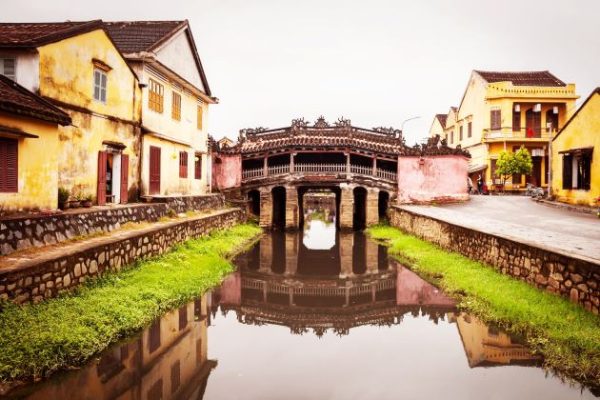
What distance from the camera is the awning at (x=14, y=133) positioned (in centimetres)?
834

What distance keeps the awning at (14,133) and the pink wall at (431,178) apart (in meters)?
21.6

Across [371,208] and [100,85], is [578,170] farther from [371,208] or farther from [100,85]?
Answer: [100,85]

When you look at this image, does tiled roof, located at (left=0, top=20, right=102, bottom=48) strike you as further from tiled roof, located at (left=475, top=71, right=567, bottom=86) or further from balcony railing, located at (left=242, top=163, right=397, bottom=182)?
tiled roof, located at (left=475, top=71, right=567, bottom=86)

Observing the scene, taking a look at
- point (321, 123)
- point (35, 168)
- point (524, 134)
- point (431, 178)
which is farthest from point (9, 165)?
point (524, 134)

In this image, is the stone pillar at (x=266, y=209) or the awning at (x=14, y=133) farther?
the stone pillar at (x=266, y=209)

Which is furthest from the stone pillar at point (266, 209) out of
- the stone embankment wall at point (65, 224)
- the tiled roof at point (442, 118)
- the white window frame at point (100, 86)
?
the tiled roof at point (442, 118)

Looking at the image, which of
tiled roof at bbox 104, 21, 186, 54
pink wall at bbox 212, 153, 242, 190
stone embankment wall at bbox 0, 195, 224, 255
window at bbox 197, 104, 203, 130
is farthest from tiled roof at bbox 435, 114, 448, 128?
stone embankment wall at bbox 0, 195, 224, 255

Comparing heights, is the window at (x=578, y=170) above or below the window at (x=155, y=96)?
below

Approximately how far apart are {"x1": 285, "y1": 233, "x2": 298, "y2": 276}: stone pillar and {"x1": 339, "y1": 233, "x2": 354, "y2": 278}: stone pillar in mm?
1621

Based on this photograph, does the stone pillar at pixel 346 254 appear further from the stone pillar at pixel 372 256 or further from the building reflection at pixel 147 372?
the building reflection at pixel 147 372

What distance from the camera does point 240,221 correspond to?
25.6 m

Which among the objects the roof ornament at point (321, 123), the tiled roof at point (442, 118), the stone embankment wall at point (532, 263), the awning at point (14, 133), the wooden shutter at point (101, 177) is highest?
the tiled roof at point (442, 118)

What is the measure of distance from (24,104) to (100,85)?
196 inches

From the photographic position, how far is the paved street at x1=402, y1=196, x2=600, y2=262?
10336 millimetres
